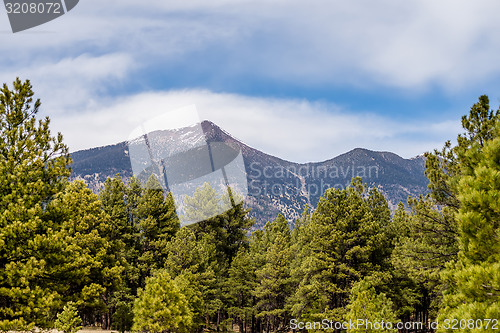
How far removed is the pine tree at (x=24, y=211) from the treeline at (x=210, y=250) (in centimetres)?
4

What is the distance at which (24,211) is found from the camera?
42.9ft

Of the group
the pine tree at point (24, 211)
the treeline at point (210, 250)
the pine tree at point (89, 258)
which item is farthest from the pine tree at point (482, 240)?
the pine tree at point (89, 258)

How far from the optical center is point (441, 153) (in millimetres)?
17125

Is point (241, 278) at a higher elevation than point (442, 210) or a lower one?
lower

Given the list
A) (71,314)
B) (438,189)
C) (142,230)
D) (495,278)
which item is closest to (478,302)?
(495,278)

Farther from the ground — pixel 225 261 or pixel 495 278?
pixel 495 278

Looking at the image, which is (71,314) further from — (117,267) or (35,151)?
(35,151)

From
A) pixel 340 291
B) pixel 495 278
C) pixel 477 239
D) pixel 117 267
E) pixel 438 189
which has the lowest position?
pixel 340 291

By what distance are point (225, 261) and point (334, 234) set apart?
746 inches

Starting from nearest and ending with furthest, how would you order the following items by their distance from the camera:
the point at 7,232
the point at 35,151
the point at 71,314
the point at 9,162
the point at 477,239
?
1. the point at 477,239
2. the point at 7,232
3. the point at 9,162
4. the point at 35,151
5. the point at 71,314

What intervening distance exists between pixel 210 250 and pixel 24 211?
1010 inches

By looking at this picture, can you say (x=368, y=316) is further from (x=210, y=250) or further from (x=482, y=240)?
(x=210, y=250)

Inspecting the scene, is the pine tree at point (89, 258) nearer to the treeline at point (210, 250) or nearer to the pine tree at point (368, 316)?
the treeline at point (210, 250)

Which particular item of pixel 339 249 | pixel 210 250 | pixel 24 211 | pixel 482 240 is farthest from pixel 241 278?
pixel 482 240
